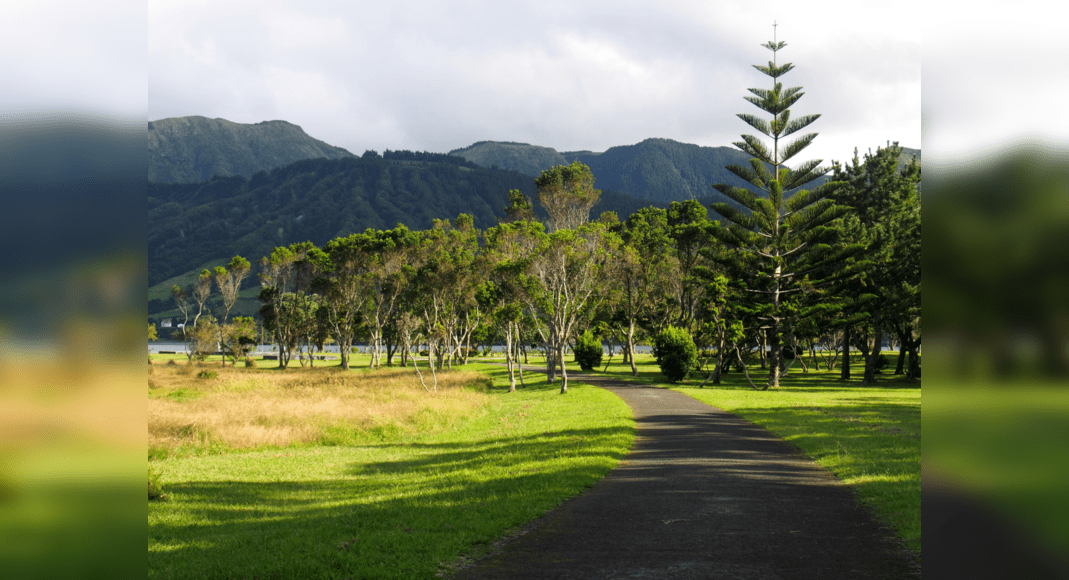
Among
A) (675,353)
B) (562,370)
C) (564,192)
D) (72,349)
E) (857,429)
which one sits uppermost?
(564,192)

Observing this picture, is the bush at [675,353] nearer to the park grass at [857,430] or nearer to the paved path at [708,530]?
the park grass at [857,430]

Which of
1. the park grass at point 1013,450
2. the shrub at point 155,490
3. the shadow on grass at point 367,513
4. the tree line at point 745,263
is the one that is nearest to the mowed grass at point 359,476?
the shadow on grass at point 367,513

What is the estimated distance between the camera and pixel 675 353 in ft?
121

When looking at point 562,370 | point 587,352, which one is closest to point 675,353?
point 562,370

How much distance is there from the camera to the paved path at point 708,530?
6.34 metres

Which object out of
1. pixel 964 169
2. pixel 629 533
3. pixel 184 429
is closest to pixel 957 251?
pixel 964 169

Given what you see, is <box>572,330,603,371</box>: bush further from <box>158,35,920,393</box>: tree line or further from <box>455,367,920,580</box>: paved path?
<box>455,367,920,580</box>: paved path

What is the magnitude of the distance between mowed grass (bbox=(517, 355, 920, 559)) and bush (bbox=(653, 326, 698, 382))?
2073 millimetres

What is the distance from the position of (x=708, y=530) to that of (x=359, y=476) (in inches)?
322

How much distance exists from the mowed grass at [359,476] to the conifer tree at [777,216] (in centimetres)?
1473

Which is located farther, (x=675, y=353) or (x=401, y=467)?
(x=675, y=353)

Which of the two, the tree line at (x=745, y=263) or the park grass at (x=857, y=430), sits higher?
the tree line at (x=745, y=263)

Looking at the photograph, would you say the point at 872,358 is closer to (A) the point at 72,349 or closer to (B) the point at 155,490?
(B) the point at 155,490

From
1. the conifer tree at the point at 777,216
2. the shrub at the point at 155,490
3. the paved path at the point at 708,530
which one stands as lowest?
the shrub at the point at 155,490
